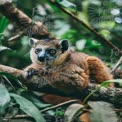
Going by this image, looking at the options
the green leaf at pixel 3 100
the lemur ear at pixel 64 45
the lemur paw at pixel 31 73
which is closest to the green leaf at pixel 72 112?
the green leaf at pixel 3 100

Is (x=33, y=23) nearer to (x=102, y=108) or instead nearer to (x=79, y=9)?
(x=79, y=9)

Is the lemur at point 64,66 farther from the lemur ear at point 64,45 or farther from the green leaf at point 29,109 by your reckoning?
the green leaf at point 29,109

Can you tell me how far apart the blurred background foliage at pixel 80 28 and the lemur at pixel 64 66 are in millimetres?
190

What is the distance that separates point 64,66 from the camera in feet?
13.3

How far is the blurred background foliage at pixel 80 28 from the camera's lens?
431 cm

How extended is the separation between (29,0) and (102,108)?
292cm

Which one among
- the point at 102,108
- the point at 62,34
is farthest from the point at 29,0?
the point at 102,108

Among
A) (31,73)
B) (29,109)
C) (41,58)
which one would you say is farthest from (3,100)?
(41,58)

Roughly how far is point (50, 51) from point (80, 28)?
1045mm

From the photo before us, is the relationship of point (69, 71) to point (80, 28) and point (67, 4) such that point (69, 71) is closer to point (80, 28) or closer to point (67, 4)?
point (67, 4)

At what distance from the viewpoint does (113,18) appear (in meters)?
4.39

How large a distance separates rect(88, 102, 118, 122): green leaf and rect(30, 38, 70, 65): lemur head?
1646 mm

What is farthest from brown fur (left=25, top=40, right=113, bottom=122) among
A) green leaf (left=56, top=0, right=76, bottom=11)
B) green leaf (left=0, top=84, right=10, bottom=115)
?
green leaf (left=0, top=84, right=10, bottom=115)

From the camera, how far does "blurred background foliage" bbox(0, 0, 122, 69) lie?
4312 millimetres
